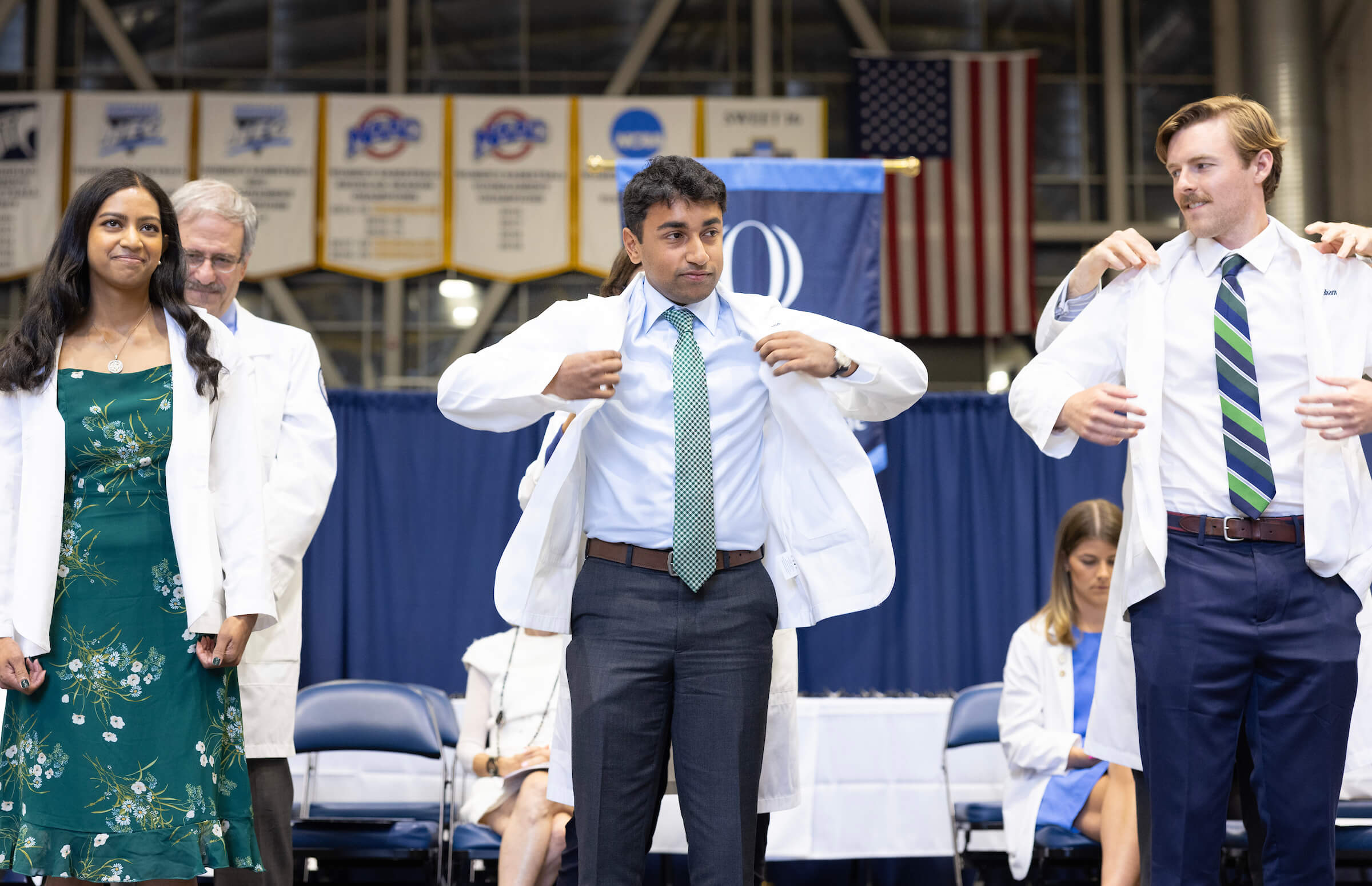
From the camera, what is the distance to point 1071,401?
8.32ft

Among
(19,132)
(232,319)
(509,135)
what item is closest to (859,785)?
(232,319)

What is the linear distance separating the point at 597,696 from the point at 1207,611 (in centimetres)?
120

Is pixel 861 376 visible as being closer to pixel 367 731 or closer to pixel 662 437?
pixel 662 437

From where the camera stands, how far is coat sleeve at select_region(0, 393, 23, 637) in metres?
2.46

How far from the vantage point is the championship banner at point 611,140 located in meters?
10.2

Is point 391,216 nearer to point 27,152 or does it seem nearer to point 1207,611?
point 27,152

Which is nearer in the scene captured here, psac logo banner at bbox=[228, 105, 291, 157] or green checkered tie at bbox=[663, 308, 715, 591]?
green checkered tie at bbox=[663, 308, 715, 591]

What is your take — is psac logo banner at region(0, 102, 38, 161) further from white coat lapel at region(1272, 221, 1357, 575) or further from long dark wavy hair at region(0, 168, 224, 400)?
white coat lapel at region(1272, 221, 1357, 575)

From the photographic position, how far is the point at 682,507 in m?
2.43

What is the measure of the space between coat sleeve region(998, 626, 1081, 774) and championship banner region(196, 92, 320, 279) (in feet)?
25.4

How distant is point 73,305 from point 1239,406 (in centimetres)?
238

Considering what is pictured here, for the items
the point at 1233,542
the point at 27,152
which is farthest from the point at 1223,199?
the point at 27,152

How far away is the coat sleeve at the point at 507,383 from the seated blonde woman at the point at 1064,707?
2124 mm

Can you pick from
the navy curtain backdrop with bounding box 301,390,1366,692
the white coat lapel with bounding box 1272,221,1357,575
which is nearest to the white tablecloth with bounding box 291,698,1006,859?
the navy curtain backdrop with bounding box 301,390,1366,692
